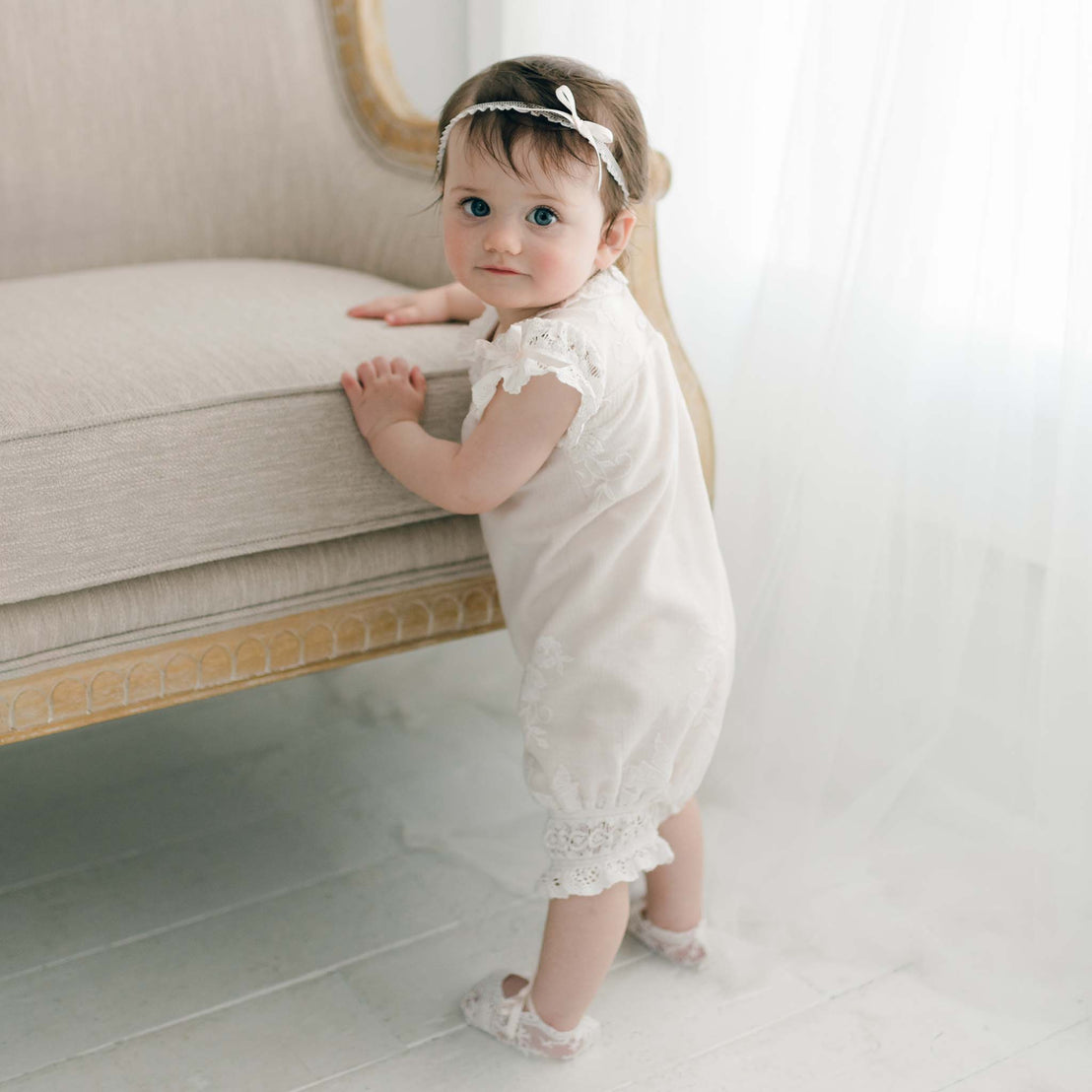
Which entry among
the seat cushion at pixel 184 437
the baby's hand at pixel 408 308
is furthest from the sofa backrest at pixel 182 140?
the seat cushion at pixel 184 437

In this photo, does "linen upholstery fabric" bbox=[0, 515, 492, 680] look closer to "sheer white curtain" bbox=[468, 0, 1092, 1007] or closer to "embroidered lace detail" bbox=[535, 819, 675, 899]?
"embroidered lace detail" bbox=[535, 819, 675, 899]

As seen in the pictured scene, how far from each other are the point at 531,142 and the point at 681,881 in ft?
2.05

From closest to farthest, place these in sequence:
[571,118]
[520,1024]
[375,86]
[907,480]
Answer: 1. [571,118]
2. [520,1024]
3. [907,480]
4. [375,86]

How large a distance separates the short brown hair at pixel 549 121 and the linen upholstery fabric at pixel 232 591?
32 cm

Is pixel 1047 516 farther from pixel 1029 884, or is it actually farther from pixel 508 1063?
pixel 508 1063

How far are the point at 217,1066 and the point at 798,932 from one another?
0.52 m

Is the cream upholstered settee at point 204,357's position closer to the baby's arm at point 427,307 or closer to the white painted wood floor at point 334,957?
the baby's arm at point 427,307

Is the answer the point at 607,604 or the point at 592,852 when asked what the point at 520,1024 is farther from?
the point at 607,604

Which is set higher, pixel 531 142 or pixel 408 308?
pixel 531 142

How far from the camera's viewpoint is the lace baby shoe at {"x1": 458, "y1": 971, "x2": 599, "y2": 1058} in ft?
3.38

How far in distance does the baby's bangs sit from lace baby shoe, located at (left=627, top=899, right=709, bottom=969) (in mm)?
642

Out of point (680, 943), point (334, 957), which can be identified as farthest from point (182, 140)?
point (680, 943)

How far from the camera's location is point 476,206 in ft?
3.19

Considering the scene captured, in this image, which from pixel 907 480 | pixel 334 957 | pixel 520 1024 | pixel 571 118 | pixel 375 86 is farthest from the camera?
pixel 375 86
